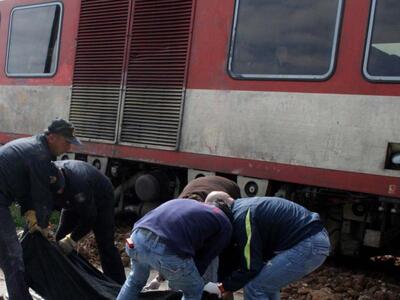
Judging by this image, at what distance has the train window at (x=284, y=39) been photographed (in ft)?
16.0

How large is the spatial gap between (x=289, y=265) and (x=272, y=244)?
17cm

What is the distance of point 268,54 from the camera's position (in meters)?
5.23

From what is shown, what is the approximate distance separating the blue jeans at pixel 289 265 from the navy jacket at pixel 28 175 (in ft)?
5.44

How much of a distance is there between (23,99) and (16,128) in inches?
16.5

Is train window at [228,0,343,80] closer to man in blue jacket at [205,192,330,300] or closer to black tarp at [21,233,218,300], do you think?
man in blue jacket at [205,192,330,300]

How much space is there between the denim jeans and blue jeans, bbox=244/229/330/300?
5.46ft

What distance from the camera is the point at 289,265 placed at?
346 cm

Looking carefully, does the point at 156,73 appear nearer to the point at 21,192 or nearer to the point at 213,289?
the point at 21,192

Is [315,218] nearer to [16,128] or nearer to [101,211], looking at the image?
[101,211]

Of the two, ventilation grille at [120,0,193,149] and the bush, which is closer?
ventilation grille at [120,0,193,149]

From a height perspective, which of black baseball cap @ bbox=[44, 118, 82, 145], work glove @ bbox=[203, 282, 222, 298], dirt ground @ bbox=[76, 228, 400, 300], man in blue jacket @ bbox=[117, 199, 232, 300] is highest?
black baseball cap @ bbox=[44, 118, 82, 145]

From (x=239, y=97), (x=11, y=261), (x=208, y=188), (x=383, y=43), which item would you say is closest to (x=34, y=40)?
(x=239, y=97)

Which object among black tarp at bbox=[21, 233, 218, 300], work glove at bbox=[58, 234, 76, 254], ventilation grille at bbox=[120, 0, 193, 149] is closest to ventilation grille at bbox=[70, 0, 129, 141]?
ventilation grille at bbox=[120, 0, 193, 149]

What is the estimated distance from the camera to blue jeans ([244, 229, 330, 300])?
11.4ft
